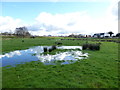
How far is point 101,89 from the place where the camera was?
6.23m

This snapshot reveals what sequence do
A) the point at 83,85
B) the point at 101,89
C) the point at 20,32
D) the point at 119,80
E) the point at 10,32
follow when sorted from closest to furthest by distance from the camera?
the point at 101,89
the point at 83,85
the point at 119,80
the point at 20,32
the point at 10,32

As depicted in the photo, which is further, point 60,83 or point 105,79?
point 105,79

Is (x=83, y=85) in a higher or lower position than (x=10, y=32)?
lower

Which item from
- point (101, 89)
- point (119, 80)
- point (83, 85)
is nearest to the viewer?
point (101, 89)

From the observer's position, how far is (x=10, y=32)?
148000 mm

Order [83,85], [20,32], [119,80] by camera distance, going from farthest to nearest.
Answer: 1. [20,32]
2. [119,80]
3. [83,85]

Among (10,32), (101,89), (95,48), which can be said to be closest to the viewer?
(101,89)

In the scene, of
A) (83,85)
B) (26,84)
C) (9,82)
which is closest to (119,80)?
(83,85)

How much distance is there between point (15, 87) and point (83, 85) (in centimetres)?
509

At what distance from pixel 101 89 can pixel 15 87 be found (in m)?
6.25

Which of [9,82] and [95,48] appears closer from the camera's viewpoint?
[9,82]

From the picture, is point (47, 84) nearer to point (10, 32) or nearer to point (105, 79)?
point (105, 79)

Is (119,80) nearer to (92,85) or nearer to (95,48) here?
(92,85)

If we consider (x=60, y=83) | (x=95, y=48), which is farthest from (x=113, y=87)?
(x=95, y=48)
